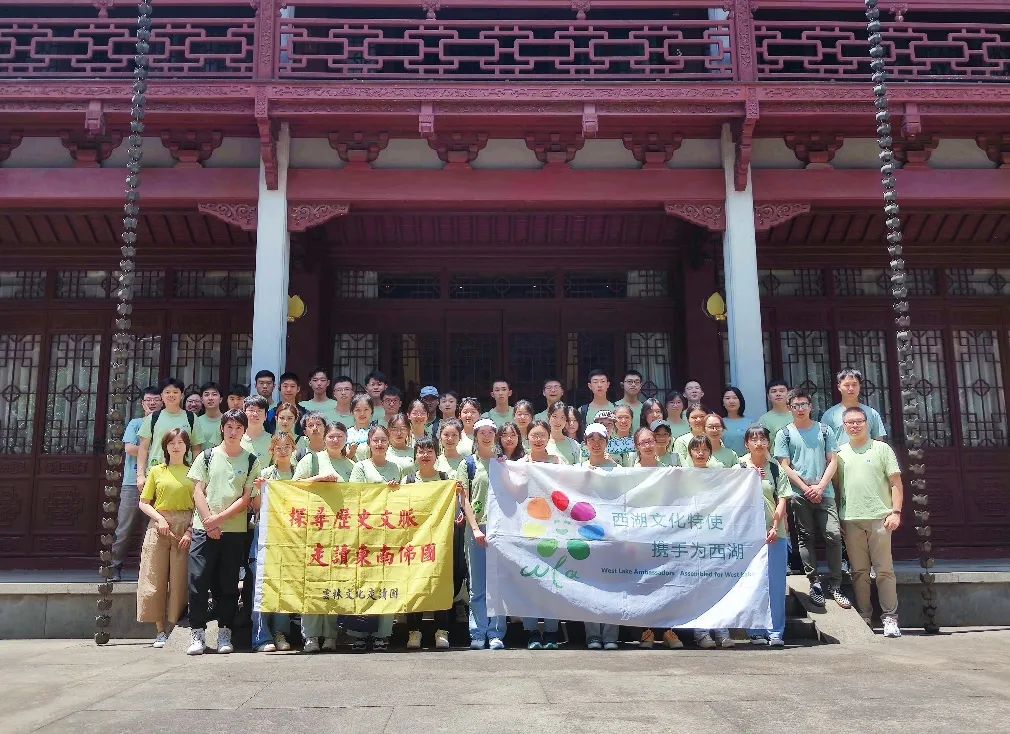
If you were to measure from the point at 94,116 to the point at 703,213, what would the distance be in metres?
6.38

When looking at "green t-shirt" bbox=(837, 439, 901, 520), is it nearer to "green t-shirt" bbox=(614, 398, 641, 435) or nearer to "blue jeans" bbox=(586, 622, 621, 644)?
"green t-shirt" bbox=(614, 398, 641, 435)

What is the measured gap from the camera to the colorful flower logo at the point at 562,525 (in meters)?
6.20

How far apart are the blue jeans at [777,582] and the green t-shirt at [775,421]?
141 centimetres

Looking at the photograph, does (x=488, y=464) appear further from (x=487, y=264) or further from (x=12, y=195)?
(x=12, y=195)

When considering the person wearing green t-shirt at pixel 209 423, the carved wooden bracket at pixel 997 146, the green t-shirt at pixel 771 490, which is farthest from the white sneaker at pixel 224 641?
the carved wooden bracket at pixel 997 146

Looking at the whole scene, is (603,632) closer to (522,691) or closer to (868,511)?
(522,691)

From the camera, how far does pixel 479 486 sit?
627 cm

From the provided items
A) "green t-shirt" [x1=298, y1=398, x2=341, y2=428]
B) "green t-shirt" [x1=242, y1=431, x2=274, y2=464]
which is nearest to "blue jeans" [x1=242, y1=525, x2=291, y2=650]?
"green t-shirt" [x1=242, y1=431, x2=274, y2=464]

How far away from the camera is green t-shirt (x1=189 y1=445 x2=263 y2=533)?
607cm

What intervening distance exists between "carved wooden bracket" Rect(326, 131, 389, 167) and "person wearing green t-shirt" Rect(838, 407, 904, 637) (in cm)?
541

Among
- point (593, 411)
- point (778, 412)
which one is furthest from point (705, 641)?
point (778, 412)

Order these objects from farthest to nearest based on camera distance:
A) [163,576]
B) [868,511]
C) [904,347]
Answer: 1. [904,347]
2. [868,511]
3. [163,576]

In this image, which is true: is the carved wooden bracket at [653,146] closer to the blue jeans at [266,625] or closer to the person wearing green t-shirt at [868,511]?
the person wearing green t-shirt at [868,511]

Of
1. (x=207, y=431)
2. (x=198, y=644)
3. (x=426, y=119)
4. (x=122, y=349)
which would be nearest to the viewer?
(x=198, y=644)
